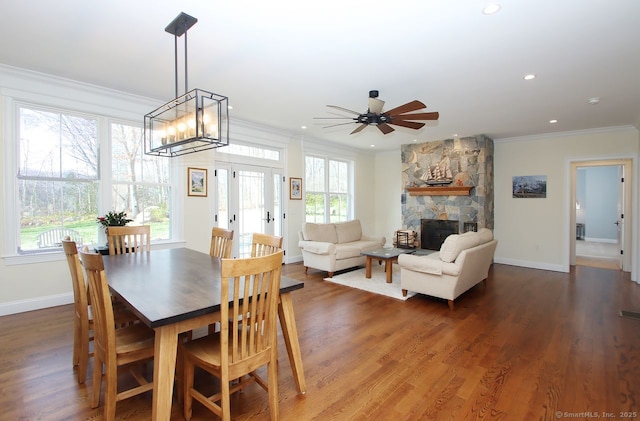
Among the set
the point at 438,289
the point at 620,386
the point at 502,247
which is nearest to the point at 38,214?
the point at 438,289

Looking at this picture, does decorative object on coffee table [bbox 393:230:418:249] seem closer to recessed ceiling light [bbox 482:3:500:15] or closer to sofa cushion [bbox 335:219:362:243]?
sofa cushion [bbox 335:219:362:243]

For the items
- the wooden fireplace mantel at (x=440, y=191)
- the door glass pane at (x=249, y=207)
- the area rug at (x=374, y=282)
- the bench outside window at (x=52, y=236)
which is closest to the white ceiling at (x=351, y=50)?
the door glass pane at (x=249, y=207)

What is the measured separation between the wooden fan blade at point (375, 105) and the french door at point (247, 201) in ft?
9.68

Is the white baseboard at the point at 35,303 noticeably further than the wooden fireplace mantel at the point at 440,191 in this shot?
No

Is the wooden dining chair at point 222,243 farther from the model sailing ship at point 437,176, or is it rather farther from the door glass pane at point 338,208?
the model sailing ship at point 437,176

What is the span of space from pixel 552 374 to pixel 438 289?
154cm

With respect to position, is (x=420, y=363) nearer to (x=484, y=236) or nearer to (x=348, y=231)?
(x=484, y=236)

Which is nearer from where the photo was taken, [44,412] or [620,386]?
[44,412]

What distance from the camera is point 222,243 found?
A: 320 centimetres

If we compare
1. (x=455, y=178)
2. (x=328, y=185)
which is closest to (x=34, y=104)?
(x=328, y=185)

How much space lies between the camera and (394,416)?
1.92 metres

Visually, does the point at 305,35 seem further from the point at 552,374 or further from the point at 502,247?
the point at 502,247

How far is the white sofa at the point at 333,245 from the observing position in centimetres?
527

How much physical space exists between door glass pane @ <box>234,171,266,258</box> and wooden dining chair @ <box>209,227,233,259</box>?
2.39m
